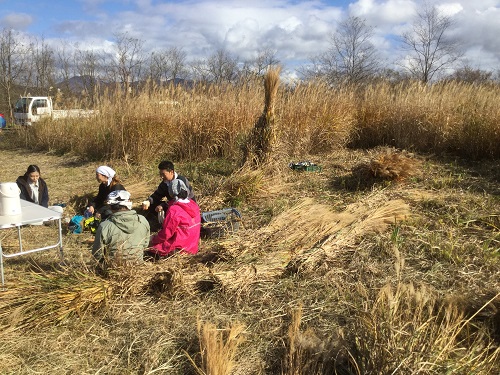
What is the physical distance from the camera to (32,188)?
536 centimetres

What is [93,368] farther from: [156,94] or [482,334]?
[156,94]

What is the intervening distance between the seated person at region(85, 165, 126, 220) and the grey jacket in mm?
1814

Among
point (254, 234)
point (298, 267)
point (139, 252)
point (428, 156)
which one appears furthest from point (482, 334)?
point (428, 156)

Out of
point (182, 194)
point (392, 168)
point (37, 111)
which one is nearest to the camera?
point (182, 194)

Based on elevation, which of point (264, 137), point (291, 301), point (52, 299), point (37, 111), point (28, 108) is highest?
point (28, 108)

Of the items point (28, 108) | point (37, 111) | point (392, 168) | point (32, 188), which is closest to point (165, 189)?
point (32, 188)

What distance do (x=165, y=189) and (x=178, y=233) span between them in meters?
1.48

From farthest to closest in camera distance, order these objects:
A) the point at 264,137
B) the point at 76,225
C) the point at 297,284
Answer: the point at 264,137 → the point at 76,225 → the point at 297,284

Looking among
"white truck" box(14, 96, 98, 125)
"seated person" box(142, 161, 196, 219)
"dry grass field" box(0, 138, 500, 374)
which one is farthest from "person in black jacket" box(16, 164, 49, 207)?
"white truck" box(14, 96, 98, 125)

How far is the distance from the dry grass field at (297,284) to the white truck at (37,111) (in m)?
4.82

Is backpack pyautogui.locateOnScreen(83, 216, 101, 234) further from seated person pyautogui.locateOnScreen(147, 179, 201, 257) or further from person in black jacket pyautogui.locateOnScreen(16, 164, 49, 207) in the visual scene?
seated person pyautogui.locateOnScreen(147, 179, 201, 257)

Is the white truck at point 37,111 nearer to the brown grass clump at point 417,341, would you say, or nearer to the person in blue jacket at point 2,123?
the person in blue jacket at point 2,123

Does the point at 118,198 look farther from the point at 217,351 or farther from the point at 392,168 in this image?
the point at 392,168

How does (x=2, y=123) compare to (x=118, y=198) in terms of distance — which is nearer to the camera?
(x=118, y=198)
